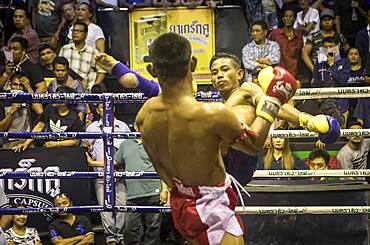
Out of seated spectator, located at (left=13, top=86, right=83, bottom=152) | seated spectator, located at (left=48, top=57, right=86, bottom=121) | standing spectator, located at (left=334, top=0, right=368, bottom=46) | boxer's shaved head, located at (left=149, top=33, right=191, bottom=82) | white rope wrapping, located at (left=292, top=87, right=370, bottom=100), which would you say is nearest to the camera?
boxer's shaved head, located at (left=149, top=33, right=191, bottom=82)

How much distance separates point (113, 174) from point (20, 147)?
4.52 ft

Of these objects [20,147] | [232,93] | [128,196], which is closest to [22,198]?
[20,147]

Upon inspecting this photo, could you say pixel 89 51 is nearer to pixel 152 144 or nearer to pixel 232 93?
pixel 232 93

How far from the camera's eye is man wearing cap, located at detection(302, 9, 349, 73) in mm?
7363

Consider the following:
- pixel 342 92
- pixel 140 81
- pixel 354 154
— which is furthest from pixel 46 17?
pixel 140 81

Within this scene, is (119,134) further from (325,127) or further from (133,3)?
(133,3)

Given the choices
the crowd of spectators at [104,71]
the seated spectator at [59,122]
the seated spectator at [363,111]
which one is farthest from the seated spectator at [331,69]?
the seated spectator at [59,122]

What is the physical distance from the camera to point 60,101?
15.7 feet

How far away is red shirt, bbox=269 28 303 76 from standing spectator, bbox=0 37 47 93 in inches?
97.4

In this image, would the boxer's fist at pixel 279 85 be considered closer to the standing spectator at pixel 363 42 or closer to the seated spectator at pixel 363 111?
the seated spectator at pixel 363 111

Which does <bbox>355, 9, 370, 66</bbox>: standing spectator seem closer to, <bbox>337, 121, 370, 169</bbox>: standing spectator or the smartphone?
<bbox>337, 121, 370, 169</bbox>: standing spectator

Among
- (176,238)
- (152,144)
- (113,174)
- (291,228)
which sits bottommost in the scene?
(176,238)

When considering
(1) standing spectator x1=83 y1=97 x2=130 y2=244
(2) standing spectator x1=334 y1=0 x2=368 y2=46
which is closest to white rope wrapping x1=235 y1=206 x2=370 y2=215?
(1) standing spectator x1=83 y1=97 x2=130 y2=244

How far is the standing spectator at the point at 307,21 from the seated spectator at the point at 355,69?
0.51m
